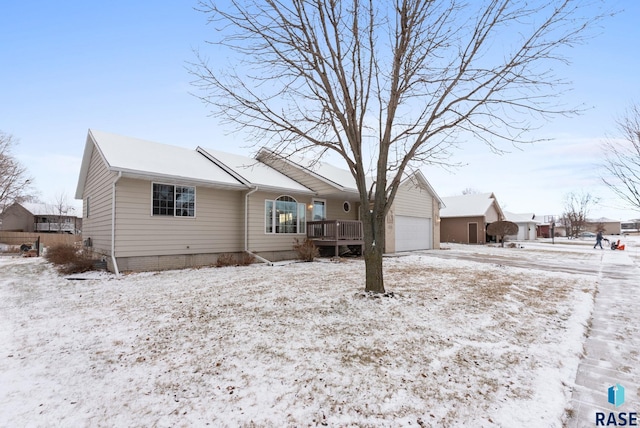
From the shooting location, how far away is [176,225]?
412 inches

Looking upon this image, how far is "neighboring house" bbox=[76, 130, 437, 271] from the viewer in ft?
31.2

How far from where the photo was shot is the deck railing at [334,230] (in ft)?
43.2

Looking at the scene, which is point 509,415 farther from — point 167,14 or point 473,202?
point 473,202

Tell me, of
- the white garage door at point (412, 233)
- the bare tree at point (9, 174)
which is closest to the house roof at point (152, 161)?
the white garage door at point (412, 233)

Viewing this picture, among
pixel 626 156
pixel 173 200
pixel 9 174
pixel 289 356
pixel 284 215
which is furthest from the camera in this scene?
pixel 9 174

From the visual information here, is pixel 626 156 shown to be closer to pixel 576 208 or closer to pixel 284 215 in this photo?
pixel 284 215

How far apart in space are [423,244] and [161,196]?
15051 mm

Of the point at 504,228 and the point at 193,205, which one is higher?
the point at 193,205

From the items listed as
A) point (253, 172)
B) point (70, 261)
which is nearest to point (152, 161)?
point (253, 172)

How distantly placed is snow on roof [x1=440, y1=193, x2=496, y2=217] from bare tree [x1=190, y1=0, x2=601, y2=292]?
23515mm

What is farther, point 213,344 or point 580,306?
point 580,306

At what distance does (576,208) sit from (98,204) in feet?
202

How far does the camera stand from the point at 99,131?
11.3 m

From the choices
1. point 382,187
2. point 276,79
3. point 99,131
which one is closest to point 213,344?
point 382,187
